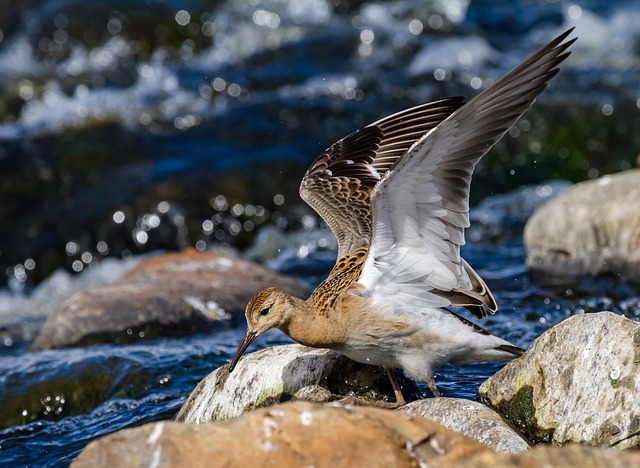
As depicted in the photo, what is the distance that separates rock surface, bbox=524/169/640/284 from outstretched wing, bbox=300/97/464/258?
2551mm

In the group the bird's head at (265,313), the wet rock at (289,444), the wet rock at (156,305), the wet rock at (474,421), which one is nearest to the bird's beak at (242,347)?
the bird's head at (265,313)

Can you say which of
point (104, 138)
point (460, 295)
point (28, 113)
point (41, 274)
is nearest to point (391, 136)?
point (460, 295)

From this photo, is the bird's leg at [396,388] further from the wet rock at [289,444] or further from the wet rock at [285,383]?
the wet rock at [289,444]

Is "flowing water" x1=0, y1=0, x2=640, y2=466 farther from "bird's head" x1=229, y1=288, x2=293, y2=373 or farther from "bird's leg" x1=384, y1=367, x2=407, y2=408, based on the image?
"bird's head" x1=229, y1=288, x2=293, y2=373

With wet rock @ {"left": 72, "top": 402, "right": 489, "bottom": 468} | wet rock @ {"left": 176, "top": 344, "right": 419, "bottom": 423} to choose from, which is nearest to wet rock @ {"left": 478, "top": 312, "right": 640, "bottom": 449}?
wet rock @ {"left": 176, "top": 344, "right": 419, "bottom": 423}

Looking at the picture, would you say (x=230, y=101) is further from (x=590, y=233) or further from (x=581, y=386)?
(x=581, y=386)

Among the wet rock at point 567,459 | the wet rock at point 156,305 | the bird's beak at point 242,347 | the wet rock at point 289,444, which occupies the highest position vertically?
the wet rock at point 567,459

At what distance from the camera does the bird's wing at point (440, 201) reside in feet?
17.7

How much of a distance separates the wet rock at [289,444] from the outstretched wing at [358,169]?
2.71m

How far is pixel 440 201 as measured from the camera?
574 centimetres

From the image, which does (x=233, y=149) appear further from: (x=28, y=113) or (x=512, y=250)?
(x=512, y=250)

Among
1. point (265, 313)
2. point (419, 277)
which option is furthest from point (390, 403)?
point (265, 313)

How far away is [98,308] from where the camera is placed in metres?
8.97

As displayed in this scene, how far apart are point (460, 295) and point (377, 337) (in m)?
0.68
